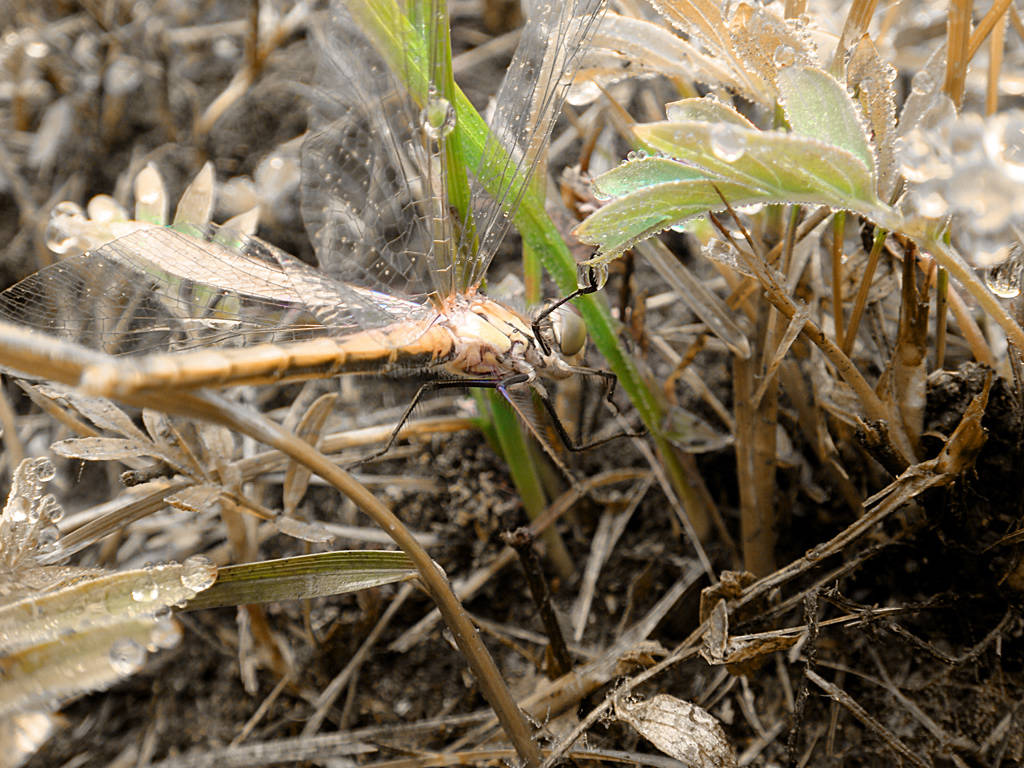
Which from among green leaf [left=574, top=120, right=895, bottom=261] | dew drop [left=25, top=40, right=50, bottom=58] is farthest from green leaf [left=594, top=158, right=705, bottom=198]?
dew drop [left=25, top=40, right=50, bottom=58]

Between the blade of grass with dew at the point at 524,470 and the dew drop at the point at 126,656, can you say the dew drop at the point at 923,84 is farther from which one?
the dew drop at the point at 126,656

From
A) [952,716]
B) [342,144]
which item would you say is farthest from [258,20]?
[952,716]

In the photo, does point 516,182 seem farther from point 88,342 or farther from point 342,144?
point 88,342

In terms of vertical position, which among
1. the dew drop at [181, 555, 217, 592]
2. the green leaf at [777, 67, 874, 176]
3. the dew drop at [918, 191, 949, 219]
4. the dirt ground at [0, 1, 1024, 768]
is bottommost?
the dirt ground at [0, 1, 1024, 768]

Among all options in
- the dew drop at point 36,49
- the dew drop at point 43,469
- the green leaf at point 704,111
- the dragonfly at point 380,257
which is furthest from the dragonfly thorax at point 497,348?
the dew drop at point 36,49

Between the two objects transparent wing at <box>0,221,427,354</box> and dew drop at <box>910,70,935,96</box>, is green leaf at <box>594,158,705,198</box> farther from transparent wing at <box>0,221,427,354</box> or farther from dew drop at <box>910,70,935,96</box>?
transparent wing at <box>0,221,427,354</box>

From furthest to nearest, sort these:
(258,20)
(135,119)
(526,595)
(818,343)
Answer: (135,119)
(258,20)
(526,595)
(818,343)

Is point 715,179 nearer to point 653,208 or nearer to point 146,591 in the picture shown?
point 653,208
